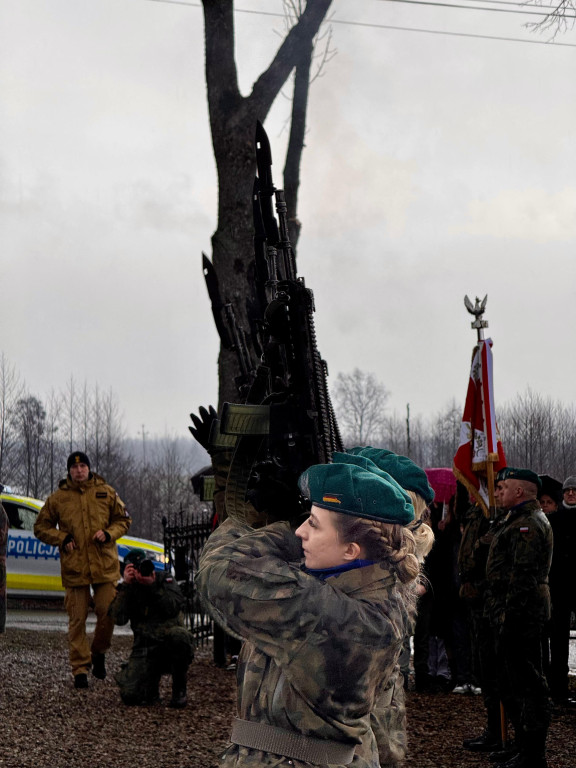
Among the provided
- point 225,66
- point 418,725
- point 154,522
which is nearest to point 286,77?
point 225,66

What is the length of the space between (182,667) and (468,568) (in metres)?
2.52

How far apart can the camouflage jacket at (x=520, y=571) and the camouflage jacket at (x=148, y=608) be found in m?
3.00

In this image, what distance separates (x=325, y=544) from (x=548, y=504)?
23.8ft

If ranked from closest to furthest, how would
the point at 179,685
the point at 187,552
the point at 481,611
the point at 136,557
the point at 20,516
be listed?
the point at 481,611, the point at 179,685, the point at 136,557, the point at 187,552, the point at 20,516

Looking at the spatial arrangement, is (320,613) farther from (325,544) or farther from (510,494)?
(510,494)

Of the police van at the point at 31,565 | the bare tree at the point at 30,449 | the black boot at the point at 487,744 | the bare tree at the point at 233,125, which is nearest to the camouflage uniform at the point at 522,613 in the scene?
the black boot at the point at 487,744

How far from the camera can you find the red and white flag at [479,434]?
26.5 feet

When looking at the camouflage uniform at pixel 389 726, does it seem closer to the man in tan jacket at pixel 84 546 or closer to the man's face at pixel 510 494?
the man's face at pixel 510 494

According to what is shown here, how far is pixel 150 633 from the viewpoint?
8.33 meters

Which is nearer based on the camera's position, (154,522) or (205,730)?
(205,730)

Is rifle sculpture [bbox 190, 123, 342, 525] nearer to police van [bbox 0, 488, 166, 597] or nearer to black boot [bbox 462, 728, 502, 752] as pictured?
black boot [bbox 462, 728, 502, 752]

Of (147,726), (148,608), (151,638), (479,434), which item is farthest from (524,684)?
(148,608)

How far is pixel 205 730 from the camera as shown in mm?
7438

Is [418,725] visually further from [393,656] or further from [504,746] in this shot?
[393,656]
